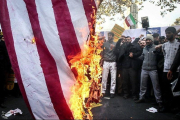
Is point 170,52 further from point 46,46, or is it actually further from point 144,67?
point 46,46

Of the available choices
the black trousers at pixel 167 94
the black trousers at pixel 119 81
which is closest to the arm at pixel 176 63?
the black trousers at pixel 167 94

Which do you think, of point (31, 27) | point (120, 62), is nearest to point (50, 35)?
point (31, 27)

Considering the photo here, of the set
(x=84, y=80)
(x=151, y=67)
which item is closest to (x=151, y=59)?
(x=151, y=67)

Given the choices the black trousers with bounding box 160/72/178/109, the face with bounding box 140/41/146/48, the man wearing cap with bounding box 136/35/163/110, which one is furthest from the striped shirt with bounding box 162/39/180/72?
the face with bounding box 140/41/146/48

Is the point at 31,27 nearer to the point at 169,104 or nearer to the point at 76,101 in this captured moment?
the point at 76,101

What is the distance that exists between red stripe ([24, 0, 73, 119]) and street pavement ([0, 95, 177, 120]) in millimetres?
2679

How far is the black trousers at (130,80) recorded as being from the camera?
6207 millimetres

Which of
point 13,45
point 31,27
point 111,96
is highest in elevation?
point 31,27

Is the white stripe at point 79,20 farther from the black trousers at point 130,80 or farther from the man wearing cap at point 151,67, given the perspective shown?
the black trousers at point 130,80

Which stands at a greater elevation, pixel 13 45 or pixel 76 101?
pixel 13 45

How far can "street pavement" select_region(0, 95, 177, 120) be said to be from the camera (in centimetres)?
436

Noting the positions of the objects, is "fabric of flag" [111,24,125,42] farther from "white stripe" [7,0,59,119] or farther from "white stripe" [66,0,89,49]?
"white stripe" [7,0,59,119]

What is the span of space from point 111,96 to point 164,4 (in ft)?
22.8

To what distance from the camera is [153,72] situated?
5305 millimetres
